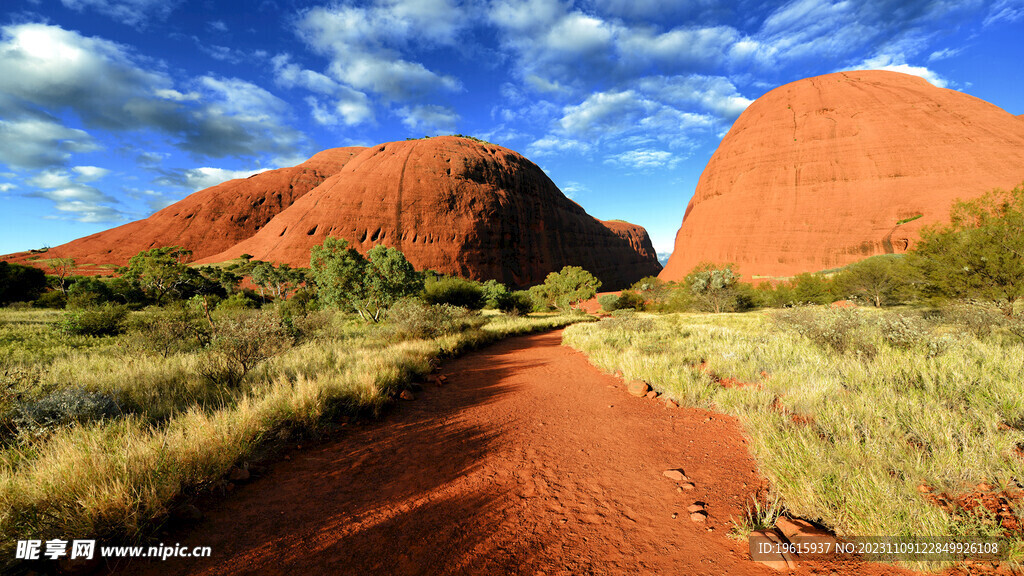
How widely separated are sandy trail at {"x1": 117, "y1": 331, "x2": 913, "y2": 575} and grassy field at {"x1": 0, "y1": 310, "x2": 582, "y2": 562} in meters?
0.43

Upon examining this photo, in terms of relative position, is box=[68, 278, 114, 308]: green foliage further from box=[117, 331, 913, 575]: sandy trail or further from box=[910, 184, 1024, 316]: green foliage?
box=[910, 184, 1024, 316]: green foliage

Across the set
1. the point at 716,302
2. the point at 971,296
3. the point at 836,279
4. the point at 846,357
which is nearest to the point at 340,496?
the point at 846,357

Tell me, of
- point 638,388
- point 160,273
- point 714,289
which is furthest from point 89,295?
point 714,289

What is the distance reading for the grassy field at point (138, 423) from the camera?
8.41 feet

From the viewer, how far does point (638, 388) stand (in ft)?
20.6

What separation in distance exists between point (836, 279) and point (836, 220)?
2056cm

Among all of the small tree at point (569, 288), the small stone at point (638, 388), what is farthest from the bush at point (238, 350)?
the small tree at point (569, 288)

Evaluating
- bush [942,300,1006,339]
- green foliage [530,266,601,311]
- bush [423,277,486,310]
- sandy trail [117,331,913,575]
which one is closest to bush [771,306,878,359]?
bush [942,300,1006,339]

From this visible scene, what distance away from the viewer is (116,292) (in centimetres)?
2722

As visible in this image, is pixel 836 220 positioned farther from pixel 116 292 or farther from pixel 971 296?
pixel 116 292

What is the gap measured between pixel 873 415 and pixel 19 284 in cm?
5239

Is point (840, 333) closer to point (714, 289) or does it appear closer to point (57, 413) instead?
point (57, 413)

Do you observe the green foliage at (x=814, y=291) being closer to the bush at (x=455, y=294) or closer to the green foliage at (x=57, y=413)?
the bush at (x=455, y=294)

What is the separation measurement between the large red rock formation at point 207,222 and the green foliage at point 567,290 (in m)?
66.0
